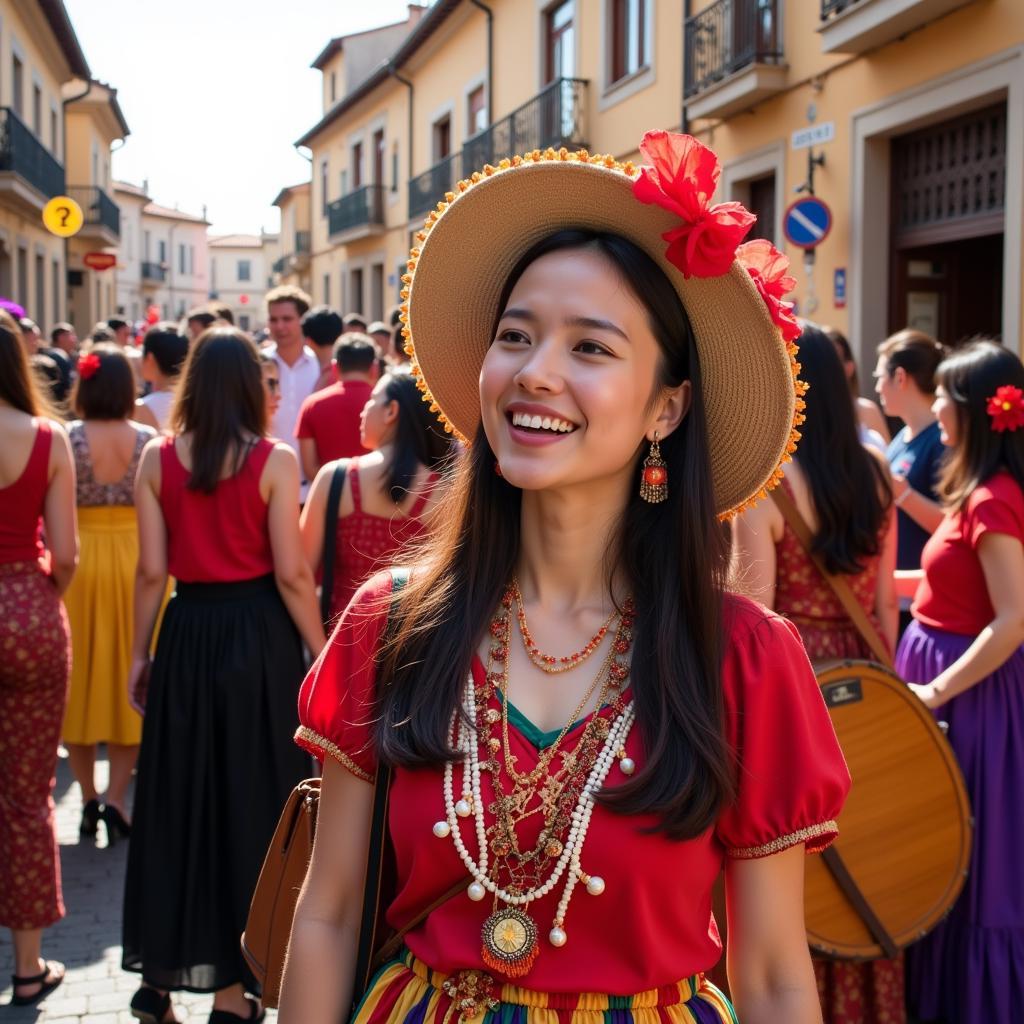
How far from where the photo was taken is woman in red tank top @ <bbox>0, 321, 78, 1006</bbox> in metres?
4.22

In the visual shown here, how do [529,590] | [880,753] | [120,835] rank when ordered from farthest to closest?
[120,835] → [880,753] → [529,590]

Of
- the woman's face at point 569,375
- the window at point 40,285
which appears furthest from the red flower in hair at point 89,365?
the window at point 40,285

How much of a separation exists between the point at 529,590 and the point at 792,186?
10.9m

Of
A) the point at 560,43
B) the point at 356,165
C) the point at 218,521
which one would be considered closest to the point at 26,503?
the point at 218,521

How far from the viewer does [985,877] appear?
3.87m

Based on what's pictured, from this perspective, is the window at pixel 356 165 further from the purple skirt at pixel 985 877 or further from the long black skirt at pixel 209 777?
the purple skirt at pixel 985 877

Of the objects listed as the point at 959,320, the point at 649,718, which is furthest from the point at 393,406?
the point at 959,320

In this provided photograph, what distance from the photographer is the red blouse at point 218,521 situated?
4.16 metres

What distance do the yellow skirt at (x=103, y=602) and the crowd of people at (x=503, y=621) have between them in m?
0.02

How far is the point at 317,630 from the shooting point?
429 cm

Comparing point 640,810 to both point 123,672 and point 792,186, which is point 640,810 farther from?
point 792,186

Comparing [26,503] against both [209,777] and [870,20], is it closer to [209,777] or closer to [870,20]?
[209,777]

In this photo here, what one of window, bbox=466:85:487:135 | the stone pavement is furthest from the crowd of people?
window, bbox=466:85:487:135

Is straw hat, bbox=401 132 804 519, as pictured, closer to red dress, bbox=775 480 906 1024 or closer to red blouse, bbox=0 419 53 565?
red dress, bbox=775 480 906 1024
